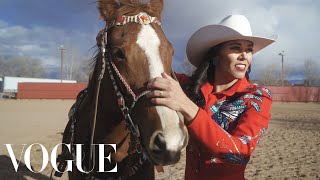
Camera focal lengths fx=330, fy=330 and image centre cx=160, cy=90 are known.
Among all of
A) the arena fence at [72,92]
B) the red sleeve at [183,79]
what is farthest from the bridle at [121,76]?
the arena fence at [72,92]

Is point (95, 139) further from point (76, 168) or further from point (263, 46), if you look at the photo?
point (263, 46)

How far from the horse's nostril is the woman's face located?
1044 millimetres

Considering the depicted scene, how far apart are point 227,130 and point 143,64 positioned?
0.88 meters

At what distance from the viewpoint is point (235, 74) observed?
103 inches

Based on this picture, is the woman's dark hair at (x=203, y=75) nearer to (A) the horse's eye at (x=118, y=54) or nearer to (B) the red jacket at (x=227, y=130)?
(B) the red jacket at (x=227, y=130)

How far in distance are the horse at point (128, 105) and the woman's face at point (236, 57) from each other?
525 millimetres

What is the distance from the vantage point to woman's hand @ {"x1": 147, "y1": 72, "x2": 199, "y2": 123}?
1.88m

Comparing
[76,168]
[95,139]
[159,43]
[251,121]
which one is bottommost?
[76,168]

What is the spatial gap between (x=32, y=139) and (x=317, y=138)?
9.71 meters

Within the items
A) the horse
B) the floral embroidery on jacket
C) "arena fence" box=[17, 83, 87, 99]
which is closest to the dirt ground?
the horse

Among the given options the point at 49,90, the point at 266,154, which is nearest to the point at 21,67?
the point at 49,90

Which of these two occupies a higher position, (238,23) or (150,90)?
(238,23)

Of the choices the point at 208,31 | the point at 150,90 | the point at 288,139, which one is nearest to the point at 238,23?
the point at 208,31

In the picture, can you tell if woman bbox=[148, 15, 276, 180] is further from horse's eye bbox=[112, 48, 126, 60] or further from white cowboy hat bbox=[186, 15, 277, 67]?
horse's eye bbox=[112, 48, 126, 60]
